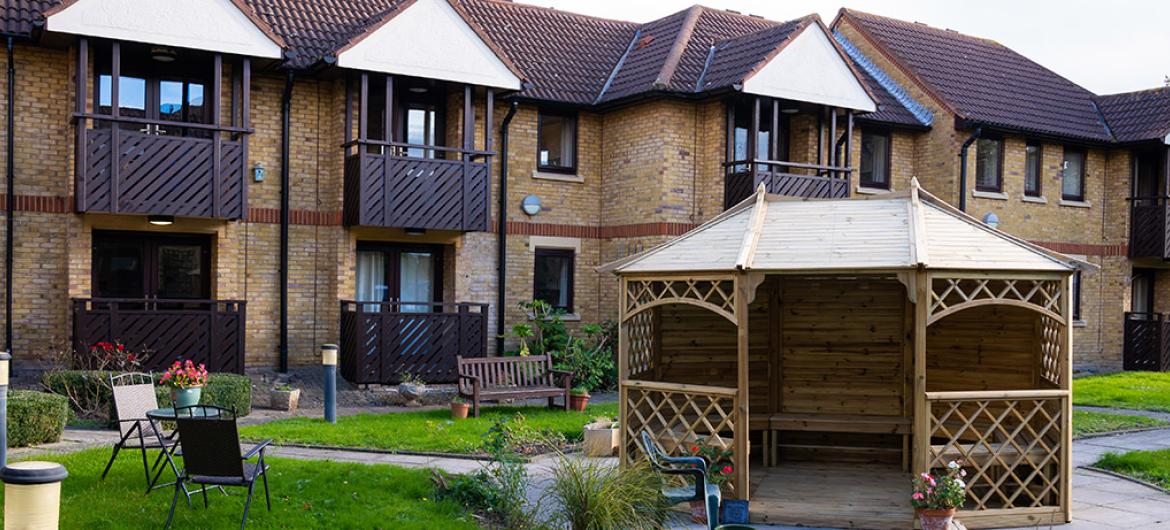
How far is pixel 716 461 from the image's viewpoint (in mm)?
9961

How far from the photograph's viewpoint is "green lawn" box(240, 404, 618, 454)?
12734 mm

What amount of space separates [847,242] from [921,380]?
151 centimetres

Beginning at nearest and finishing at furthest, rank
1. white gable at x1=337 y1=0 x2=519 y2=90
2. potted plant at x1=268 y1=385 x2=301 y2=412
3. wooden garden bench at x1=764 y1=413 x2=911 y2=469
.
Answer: wooden garden bench at x1=764 y1=413 x2=911 y2=469, potted plant at x1=268 y1=385 x2=301 y2=412, white gable at x1=337 y1=0 x2=519 y2=90

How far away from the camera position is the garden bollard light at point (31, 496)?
5590 mm

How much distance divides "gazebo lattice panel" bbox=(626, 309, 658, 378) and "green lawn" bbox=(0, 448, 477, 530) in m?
3.01

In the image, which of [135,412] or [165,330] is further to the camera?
[165,330]

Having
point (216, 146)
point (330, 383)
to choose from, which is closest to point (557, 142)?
point (216, 146)

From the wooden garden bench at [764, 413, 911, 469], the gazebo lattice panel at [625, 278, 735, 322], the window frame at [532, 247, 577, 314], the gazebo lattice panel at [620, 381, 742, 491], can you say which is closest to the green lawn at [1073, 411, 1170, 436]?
the wooden garden bench at [764, 413, 911, 469]

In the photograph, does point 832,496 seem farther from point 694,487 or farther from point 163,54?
point 163,54

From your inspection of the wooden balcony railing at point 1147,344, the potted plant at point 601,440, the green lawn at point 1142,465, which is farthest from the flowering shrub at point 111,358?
the wooden balcony railing at point 1147,344

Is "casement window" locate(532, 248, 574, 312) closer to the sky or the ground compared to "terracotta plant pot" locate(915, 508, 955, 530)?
closer to the sky

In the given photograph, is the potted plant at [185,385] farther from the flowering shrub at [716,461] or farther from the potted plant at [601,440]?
the flowering shrub at [716,461]

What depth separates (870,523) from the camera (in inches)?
382

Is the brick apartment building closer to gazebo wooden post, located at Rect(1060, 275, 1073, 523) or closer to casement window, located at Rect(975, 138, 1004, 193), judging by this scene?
casement window, located at Rect(975, 138, 1004, 193)
